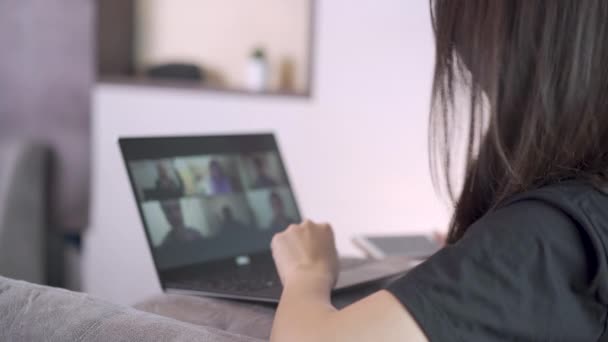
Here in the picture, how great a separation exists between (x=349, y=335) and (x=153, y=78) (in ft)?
6.61

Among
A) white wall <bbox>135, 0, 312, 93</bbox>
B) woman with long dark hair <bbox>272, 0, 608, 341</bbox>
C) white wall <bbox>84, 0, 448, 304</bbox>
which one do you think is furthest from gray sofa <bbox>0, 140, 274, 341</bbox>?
white wall <bbox>135, 0, 312, 93</bbox>

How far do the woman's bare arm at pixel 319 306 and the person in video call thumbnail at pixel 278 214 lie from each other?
0.31 m

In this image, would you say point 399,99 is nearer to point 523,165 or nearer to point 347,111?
point 347,111

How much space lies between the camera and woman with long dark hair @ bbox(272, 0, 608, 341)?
62 cm

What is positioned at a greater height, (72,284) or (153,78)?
(153,78)

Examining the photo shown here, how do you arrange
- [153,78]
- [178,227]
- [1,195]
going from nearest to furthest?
1. [178,227]
2. [1,195]
3. [153,78]

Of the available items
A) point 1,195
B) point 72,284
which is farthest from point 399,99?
point 72,284

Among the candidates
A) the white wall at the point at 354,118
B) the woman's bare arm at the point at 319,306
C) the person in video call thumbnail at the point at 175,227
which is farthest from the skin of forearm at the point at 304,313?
the white wall at the point at 354,118

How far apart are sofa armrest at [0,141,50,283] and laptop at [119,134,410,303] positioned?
1.23m

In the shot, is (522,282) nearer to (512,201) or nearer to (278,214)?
(512,201)

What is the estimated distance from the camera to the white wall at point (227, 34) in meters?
2.36

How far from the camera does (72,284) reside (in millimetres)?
2697

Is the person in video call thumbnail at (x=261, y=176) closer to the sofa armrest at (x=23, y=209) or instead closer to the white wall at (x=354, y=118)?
the white wall at (x=354, y=118)

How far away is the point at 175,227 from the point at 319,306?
0.44 metres
